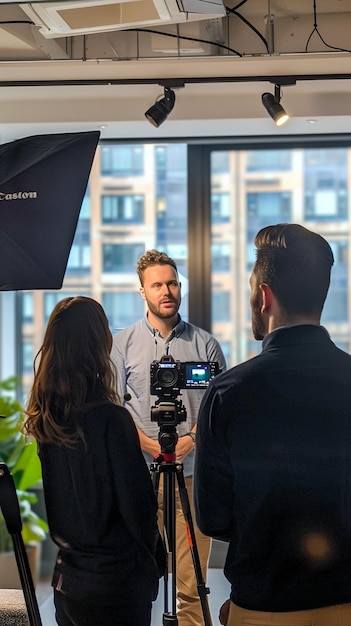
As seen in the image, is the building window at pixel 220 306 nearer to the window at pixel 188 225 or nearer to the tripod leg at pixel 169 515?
the window at pixel 188 225

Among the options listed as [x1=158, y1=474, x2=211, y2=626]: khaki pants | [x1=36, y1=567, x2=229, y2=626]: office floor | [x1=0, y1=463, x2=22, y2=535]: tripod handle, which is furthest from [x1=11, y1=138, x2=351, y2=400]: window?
[x1=0, y1=463, x2=22, y2=535]: tripod handle

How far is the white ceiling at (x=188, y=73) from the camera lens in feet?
10.8

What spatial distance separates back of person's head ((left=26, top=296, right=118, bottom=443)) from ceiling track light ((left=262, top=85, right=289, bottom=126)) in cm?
180

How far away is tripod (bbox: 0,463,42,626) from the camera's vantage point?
1.62 m

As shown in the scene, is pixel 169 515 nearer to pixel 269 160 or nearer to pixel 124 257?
pixel 124 257

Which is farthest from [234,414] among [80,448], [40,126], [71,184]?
[40,126]

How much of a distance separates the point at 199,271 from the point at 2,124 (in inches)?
50.3

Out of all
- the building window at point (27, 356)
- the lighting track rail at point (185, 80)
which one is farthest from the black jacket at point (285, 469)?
the building window at point (27, 356)

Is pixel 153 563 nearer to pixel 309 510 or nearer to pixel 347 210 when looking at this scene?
pixel 309 510

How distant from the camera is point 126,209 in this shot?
4316 millimetres

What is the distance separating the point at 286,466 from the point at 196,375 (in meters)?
1.36

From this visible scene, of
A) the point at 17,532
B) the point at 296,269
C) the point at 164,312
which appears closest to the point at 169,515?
the point at 164,312

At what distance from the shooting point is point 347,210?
4199mm

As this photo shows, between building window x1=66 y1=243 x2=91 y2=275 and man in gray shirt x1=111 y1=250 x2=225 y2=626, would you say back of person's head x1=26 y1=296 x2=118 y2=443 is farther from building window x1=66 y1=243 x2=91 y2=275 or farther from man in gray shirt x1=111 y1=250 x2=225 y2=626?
building window x1=66 y1=243 x2=91 y2=275
